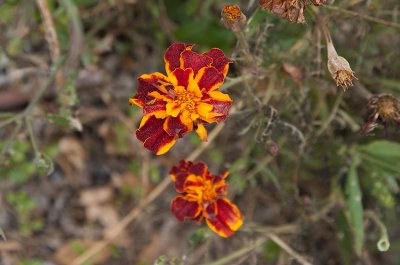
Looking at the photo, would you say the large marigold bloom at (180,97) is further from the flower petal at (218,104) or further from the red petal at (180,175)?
the red petal at (180,175)

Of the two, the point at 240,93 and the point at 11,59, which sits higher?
the point at 11,59

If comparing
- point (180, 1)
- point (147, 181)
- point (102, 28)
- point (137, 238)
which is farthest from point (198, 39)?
point (137, 238)

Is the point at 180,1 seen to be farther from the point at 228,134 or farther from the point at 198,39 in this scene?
the point at 228,134

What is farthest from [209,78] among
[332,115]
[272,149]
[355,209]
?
[355,209]

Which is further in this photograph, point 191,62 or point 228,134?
point 228,134

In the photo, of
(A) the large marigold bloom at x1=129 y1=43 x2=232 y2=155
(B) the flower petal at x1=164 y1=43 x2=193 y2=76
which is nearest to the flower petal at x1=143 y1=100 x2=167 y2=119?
(A) the large marigold bloom at x1=129 y1=43 x2=232 y2=155

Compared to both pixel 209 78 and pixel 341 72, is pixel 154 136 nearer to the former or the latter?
pixel 209 78

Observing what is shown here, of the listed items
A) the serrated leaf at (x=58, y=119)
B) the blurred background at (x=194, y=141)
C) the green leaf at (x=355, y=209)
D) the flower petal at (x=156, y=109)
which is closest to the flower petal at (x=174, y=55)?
the flower petal at (x=156, y=109)
